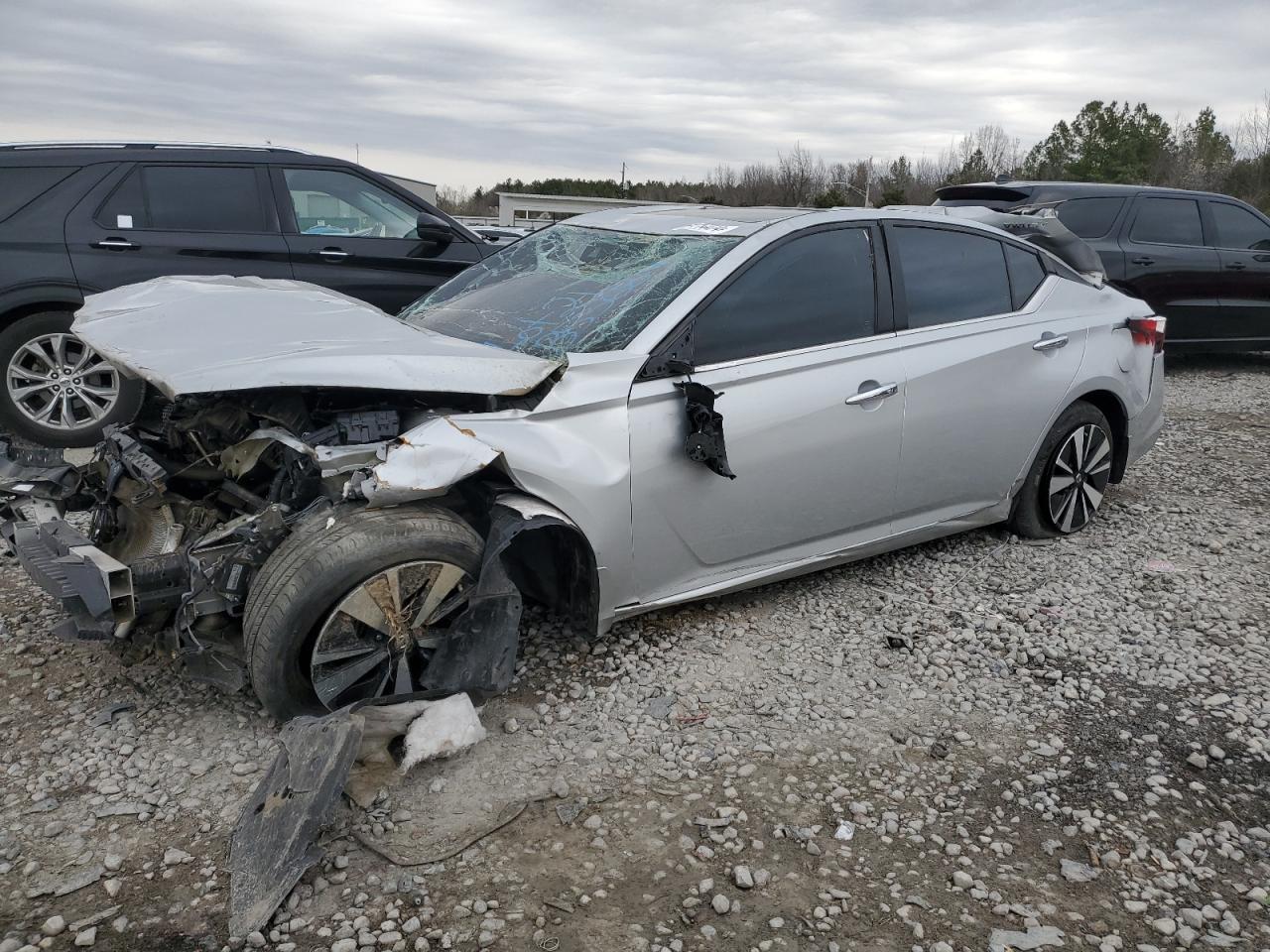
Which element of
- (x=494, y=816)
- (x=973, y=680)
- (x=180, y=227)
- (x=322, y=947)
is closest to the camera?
(x=322, y=947)

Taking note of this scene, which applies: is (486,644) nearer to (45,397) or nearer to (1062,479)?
(1062,479)

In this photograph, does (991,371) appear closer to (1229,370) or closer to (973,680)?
(973,680)

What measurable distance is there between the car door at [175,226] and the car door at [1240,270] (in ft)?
27.3

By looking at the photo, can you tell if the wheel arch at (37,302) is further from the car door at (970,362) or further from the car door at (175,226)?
the car door at (970,362)

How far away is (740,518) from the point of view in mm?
3703

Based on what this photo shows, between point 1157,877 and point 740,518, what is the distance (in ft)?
5.65

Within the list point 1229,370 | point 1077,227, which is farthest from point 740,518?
point 1229,370

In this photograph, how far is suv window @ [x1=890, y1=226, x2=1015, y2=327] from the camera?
4.24m

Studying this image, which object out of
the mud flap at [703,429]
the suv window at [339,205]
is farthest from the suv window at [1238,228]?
the mud flap at [703,429]

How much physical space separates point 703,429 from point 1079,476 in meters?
2.51

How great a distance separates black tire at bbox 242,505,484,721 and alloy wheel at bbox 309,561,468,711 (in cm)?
4

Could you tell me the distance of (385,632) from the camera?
3.11 metres

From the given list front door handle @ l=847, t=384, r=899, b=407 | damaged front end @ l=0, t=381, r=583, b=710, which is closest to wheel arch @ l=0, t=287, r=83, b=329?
damaged front end @ l=0, t=381, r=583, b=710

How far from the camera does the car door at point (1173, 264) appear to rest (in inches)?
350
